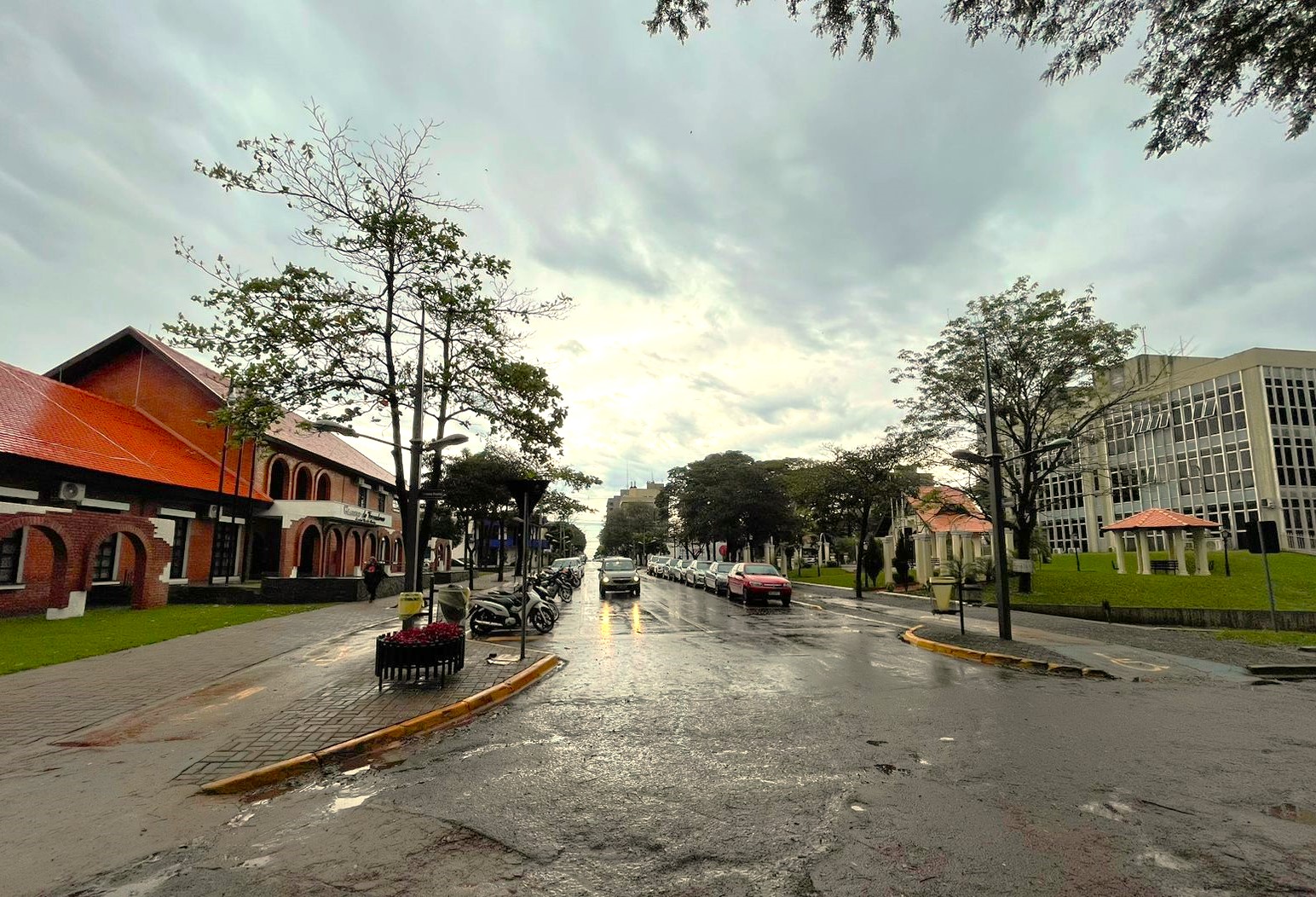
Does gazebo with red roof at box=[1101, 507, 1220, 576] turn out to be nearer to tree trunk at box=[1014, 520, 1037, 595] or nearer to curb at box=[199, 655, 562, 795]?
tree trunk at box=[1014, 520, 1037, 595]

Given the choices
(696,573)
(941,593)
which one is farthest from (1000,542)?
(696,573)

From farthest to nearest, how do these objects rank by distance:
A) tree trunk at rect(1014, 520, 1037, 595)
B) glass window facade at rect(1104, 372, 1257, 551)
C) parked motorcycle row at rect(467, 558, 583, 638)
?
1. glass window facade at rect(1104, 372, 1257, 551)
2. tree trunk at rect(1014, 520, 1037, 595)
3. parked motorcycle row at rect(467, 558, 583, 638)

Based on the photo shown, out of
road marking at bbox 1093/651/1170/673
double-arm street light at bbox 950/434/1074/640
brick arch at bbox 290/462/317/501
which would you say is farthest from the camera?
brick arch at bbox 290/462/317/501

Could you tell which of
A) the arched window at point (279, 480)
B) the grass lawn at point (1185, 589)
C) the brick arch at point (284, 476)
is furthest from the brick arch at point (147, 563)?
the grass lawn at point (1185, 589)

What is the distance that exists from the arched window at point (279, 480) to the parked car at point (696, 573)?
21.3 m

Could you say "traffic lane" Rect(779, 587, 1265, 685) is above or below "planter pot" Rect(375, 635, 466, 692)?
below

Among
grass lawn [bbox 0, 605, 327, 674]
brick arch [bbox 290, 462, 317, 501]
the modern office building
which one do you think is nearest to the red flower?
grass lawn [bbox 0, 605, 327, 674]

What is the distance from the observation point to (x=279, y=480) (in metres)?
30.7

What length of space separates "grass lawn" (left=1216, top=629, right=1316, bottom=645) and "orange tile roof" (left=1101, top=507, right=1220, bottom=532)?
15.7 m

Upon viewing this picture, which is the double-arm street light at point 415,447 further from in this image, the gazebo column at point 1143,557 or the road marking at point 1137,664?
the gazebo column at point 1143,557

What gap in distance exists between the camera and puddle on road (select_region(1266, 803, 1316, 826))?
4.41m

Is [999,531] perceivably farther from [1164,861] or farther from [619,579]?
[619,579]

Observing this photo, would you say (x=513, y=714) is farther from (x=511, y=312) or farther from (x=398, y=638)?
(x=511, y=312)

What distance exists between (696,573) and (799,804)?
106 feet
